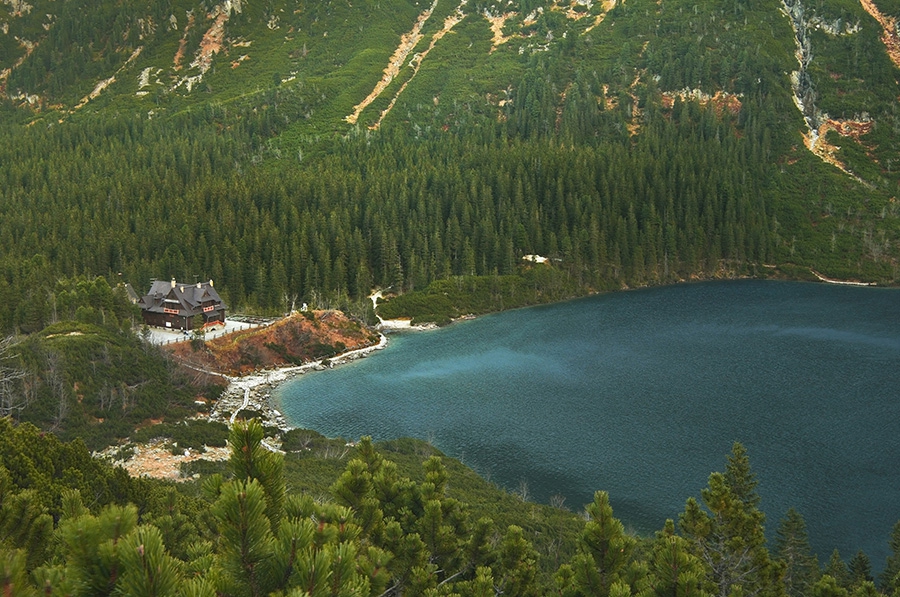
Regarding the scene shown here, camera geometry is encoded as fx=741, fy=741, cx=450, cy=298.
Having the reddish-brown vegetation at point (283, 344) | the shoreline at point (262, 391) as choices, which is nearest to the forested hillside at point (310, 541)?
the shoreline at point (262, 391)

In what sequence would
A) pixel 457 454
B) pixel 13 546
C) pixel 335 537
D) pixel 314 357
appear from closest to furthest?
1. pixel 335 537
2. pixel 13 546
3. pixel 457 454
4. pixel 314 357

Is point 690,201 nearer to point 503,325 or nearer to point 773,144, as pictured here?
point 773,144

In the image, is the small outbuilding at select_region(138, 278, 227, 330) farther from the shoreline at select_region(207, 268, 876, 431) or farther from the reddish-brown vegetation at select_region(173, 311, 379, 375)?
the shoreline at select_region(207, 268, 876, 431)

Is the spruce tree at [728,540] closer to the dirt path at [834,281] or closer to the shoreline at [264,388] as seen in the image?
the shoreline at [264,388]

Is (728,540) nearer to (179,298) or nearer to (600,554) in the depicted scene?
(600,554)

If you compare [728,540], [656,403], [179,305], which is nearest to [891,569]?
[728,540]

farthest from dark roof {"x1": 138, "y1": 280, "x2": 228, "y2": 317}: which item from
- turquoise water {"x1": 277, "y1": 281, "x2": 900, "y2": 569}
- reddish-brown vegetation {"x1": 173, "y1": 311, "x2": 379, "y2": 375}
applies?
turquoise water {"x1": 277, "y1": 281, "x2": 900, "y2": 569}

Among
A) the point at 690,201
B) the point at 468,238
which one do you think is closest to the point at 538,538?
the point at 468,238
